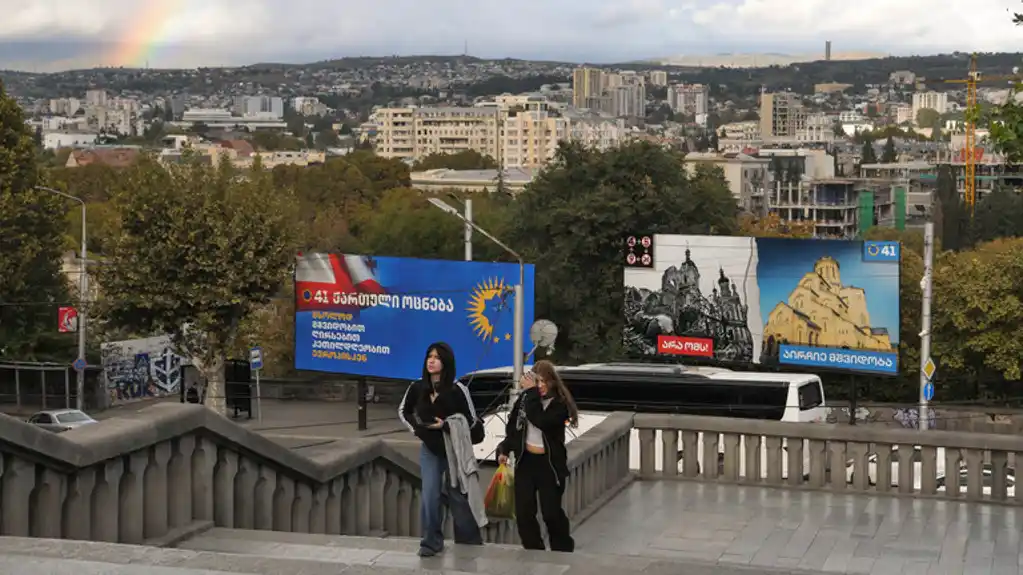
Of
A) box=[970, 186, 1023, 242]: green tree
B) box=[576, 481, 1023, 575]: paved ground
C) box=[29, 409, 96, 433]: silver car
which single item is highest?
box=[970, 186, 1023, 242]: green tree

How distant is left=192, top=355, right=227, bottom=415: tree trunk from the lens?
4483 centimetres

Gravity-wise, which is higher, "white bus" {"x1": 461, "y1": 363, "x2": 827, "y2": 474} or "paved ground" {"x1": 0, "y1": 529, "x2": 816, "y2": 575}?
"paved ground" {"x1": 0, "y1": 529, "x2": 816, "y2": 575}

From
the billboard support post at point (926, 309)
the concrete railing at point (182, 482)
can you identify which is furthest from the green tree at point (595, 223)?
the concrete railing at point (182, 482)

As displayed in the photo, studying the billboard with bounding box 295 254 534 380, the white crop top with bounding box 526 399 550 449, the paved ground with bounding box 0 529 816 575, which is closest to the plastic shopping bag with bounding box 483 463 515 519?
the white crop top with bounding box 526 399 550 449

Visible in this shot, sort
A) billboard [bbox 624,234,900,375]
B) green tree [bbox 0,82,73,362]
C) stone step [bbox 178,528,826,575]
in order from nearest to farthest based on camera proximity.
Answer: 1. stone step [bbox 178,528,826,575]
2. billboard [bbox 624,234,900,375]
3. green tree [bbox 0,82,73,362]

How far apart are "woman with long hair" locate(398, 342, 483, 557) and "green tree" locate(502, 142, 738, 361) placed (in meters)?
38.2

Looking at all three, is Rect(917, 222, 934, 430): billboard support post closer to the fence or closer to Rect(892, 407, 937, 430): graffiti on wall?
Rect(892, 407, 937, 430): graffiti on wall

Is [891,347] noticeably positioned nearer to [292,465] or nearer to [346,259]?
[346,259]

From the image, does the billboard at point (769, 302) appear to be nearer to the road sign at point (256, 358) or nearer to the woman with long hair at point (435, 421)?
the road sign at point (256, 358)

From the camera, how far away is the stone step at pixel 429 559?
25.6 ft

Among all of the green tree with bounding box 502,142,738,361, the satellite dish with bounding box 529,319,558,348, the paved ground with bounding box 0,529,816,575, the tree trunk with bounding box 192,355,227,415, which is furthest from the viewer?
the green tree with bounding box 502,142,738,361

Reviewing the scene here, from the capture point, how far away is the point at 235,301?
148ft

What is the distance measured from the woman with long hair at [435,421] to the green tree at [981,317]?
44390 millimetres

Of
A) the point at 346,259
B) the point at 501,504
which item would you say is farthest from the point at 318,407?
the point at 501,504
